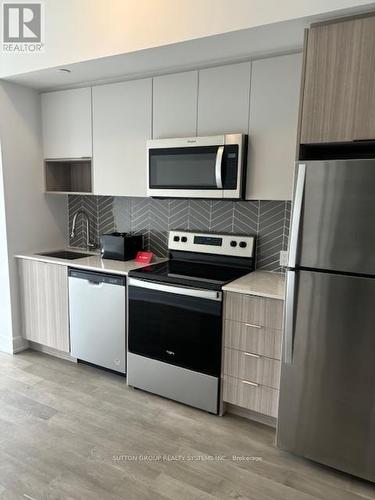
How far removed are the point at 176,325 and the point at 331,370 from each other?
1.01 meters

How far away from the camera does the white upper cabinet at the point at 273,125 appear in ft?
7.50

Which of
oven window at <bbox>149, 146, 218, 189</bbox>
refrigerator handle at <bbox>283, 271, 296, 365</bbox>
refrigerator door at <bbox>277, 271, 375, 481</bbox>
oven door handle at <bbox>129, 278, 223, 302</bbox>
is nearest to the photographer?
refrigerator door at <bbox>277, 271, 375, 481</bbox>

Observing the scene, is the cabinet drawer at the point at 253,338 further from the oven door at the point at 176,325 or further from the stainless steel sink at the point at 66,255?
the stainless steel sink at the point at 66,255

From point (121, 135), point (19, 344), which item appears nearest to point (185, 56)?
point (121, 135)

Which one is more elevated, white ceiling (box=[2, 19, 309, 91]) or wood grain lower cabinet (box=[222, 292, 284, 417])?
white ceiling (box=[2, 19, 309, 91])

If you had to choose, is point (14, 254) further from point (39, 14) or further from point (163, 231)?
point (39, 14)

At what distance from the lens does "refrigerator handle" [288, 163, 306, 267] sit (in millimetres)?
1833

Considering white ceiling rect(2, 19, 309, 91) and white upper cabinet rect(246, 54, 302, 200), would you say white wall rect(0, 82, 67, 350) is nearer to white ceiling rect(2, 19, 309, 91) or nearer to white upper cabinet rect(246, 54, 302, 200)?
white ceiling rect(2, 19, 309, 91)

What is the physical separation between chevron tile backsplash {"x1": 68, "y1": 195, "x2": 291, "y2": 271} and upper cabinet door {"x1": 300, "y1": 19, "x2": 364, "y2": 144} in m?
0.86

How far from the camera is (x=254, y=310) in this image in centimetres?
225

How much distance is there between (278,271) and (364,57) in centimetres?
146

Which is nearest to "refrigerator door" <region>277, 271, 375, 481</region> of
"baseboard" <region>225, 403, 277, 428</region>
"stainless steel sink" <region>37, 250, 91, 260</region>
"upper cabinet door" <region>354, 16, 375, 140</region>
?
"baseboard" <region>225, 403, 277, 428</region>

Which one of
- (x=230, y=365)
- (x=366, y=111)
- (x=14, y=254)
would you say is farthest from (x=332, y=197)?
(x=14, y=254)

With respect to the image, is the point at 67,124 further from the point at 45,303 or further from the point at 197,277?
the point at 197,277
